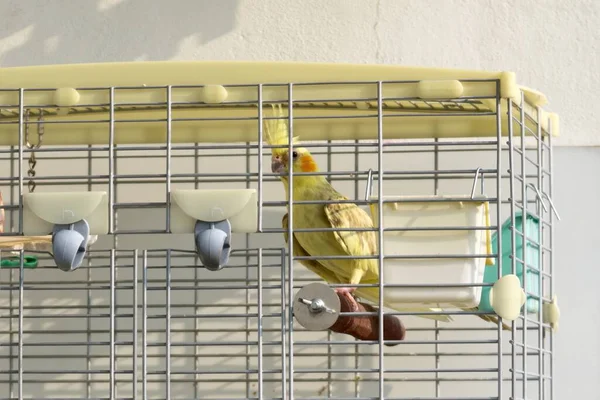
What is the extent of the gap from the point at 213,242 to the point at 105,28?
0.94m

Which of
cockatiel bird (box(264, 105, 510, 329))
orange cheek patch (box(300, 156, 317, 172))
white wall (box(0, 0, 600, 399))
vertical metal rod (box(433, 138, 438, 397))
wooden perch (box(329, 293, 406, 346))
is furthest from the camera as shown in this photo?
white wall (box(0, 0, 600, 399))

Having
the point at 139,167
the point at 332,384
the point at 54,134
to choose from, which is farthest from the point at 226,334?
the point at 54,134

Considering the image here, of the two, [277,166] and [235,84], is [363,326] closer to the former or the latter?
[277,166]

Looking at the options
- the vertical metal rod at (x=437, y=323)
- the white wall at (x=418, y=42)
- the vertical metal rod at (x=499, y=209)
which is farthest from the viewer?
the white wall at (x=418, y=42)

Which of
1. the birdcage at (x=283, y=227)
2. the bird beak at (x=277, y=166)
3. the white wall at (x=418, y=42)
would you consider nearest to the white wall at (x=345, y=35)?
the white wall at (x=418, y=42)

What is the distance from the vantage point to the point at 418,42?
1.91 m

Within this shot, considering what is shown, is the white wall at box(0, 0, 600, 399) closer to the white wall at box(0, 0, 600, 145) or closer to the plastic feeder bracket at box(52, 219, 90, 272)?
the white wall at box(0, 0, 600, 145)

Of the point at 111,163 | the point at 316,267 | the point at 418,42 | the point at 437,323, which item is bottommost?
the point at 437,323

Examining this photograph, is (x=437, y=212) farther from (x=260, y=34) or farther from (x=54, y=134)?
(x=260, y=34)

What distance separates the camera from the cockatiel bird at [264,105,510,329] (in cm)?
151

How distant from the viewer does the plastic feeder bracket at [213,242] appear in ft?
3.68

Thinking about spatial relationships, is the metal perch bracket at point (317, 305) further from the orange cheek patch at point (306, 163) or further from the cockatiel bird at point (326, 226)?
the orange cheek patch at point (306, 163)

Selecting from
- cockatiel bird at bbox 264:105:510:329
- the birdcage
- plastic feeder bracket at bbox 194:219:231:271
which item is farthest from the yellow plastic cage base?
cockatiel bird at bbox 264:105:510:329

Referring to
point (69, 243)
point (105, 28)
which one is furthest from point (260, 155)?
point (105, 28)
